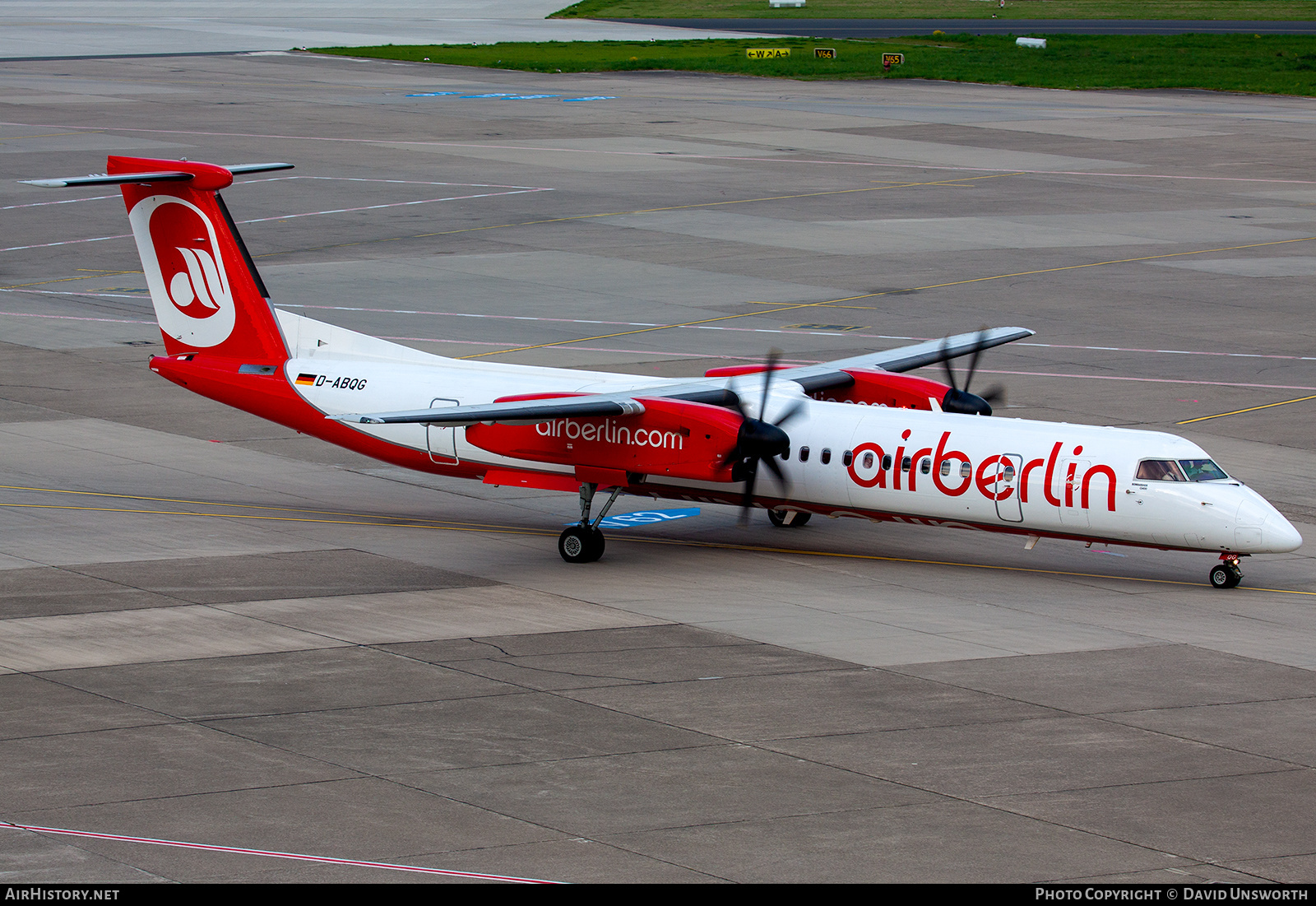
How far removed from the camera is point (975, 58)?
121 metres

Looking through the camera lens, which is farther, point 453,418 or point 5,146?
point 5,146

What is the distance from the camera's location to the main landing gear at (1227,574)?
2839 cm

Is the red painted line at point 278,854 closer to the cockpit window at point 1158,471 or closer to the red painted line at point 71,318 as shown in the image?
the cockpit window at point 1158,471

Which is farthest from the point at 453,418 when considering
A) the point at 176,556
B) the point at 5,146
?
the point at 5,146

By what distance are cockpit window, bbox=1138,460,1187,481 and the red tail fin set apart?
16.7 m

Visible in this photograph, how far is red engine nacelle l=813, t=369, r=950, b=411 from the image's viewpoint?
32.3 meters

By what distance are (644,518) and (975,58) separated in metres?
93.9

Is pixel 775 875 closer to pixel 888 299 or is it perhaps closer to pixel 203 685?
pixel 203 685

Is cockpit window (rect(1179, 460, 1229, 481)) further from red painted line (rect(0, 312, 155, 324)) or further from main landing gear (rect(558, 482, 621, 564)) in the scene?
red painted line (rect(0, 312, 155, 324))

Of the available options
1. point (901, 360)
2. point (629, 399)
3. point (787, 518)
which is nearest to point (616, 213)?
point (901, 360)

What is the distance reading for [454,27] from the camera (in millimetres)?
147375

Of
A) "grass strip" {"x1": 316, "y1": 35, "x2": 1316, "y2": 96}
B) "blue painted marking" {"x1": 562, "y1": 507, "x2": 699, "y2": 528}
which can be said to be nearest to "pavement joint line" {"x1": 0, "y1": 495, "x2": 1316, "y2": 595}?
"blue painted marking" {"x1": 562, "y1": 507, "x2": 699, "y2": 528}

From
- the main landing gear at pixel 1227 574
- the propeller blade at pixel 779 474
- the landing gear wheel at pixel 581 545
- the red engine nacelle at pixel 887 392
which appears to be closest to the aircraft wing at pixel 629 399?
the red engine nacelle at pixel 887 392

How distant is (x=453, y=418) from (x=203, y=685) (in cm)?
773
